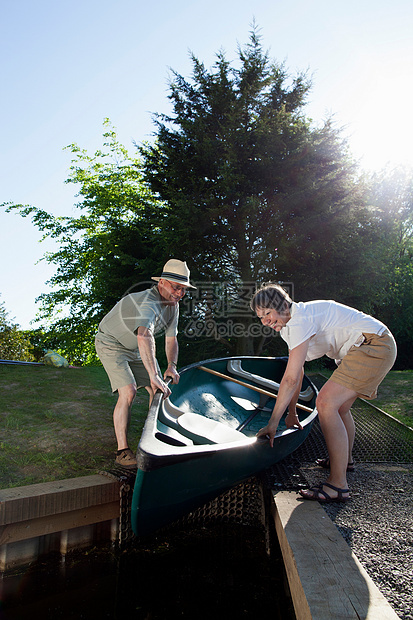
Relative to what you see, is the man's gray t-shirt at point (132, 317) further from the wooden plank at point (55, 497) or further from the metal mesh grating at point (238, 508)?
the metal mesh grating at point (238, 508)

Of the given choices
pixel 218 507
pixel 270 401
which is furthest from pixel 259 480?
pixel 270 401

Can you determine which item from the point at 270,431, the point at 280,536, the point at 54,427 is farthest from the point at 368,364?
the point at 54,427

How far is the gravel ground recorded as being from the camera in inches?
79.0

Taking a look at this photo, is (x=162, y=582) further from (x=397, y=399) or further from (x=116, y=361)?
(x=397, y=399)

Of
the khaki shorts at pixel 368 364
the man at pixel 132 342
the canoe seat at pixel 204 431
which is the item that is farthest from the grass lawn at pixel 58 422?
the khaki shorts at pixel 368 364

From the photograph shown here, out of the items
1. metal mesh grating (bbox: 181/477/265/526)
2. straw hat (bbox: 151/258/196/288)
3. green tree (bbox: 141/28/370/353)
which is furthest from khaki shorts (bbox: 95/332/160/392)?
green tree (bbox: 141/28/370/353)

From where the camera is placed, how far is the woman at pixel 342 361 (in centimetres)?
303

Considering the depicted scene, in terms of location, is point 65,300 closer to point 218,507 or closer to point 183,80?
point 183,80

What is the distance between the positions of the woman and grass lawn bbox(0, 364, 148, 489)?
1969 millimetres

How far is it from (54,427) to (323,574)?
371cm

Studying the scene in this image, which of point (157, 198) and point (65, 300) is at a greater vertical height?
point (157, 198)

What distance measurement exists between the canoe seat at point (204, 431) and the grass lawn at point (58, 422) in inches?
33.9

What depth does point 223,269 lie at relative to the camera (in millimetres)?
12656

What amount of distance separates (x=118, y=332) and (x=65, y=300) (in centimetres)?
1554
